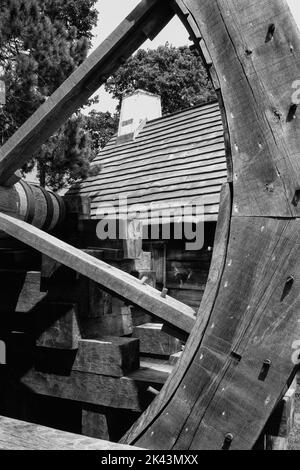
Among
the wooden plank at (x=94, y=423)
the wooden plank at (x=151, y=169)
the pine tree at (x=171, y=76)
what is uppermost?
the pine tree at (x=171, y=76)

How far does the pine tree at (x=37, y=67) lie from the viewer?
6.97m

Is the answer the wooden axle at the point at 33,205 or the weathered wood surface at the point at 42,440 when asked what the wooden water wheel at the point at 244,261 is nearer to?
the weathered wood surface at the point at 42,440

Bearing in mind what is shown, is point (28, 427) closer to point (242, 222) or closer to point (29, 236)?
point (29, 236)

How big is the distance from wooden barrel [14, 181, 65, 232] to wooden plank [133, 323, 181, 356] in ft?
2.89

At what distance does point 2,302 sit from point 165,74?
920 inches

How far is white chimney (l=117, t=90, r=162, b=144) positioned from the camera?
10.5 meters

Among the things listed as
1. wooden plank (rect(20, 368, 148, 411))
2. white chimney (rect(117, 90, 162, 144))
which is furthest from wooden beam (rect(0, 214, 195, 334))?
white chimney (rect(117, 90, 162, 144))

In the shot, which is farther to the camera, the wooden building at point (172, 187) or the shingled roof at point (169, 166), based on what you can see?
the shingled roof at point (169, 166)

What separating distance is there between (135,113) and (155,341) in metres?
9.26

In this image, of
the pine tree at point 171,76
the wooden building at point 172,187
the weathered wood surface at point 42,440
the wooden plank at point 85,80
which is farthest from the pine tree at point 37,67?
the pine tree at point 171,76

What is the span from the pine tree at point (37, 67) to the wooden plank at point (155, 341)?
5.64 metres

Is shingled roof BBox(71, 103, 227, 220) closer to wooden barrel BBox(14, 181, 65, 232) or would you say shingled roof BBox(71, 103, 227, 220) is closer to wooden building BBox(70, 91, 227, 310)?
wooden building BBox(70, 91, 227, 310)
